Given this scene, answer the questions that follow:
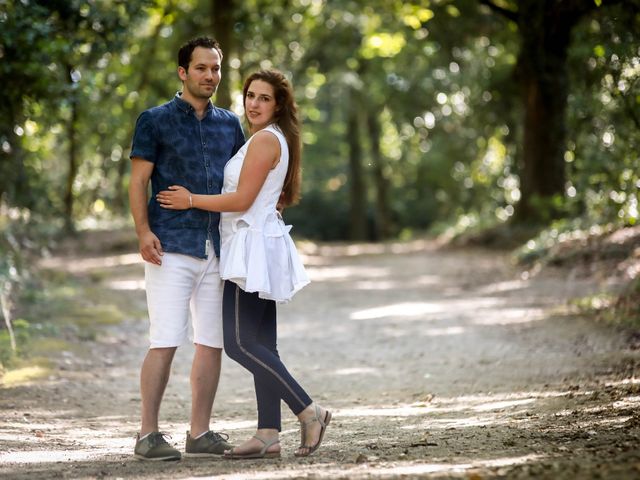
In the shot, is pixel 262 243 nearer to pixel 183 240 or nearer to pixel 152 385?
pixel 183 240

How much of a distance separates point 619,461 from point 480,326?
6.51 metres

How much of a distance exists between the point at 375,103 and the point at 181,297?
22.9m

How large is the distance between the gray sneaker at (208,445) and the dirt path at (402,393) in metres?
0.17

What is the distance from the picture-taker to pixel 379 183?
31.2 m

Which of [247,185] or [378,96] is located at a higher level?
[378,96]

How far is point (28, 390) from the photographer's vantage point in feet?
23.5

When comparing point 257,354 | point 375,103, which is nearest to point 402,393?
point 257,354

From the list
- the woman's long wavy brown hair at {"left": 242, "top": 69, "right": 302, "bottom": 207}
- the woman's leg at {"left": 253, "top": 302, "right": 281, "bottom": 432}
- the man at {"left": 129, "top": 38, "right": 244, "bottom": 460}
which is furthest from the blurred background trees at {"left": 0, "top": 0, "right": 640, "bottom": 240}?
the woman's leg at {"left": 253, "top": 302, "right": 281, "bottom": 432}

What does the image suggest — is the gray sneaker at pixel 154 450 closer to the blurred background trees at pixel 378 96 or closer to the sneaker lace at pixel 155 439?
the sneaker lace at pixel 155 439

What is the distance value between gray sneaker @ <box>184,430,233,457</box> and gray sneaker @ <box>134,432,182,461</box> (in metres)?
0.22

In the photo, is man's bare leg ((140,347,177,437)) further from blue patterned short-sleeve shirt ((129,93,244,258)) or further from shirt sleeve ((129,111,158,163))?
shirt sleeve ((129,111,158,163))

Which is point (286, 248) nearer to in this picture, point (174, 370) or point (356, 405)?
point (356, 405)

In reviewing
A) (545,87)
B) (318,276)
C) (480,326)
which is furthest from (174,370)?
(545,87)

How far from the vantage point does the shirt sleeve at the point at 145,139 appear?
15.8 ft
